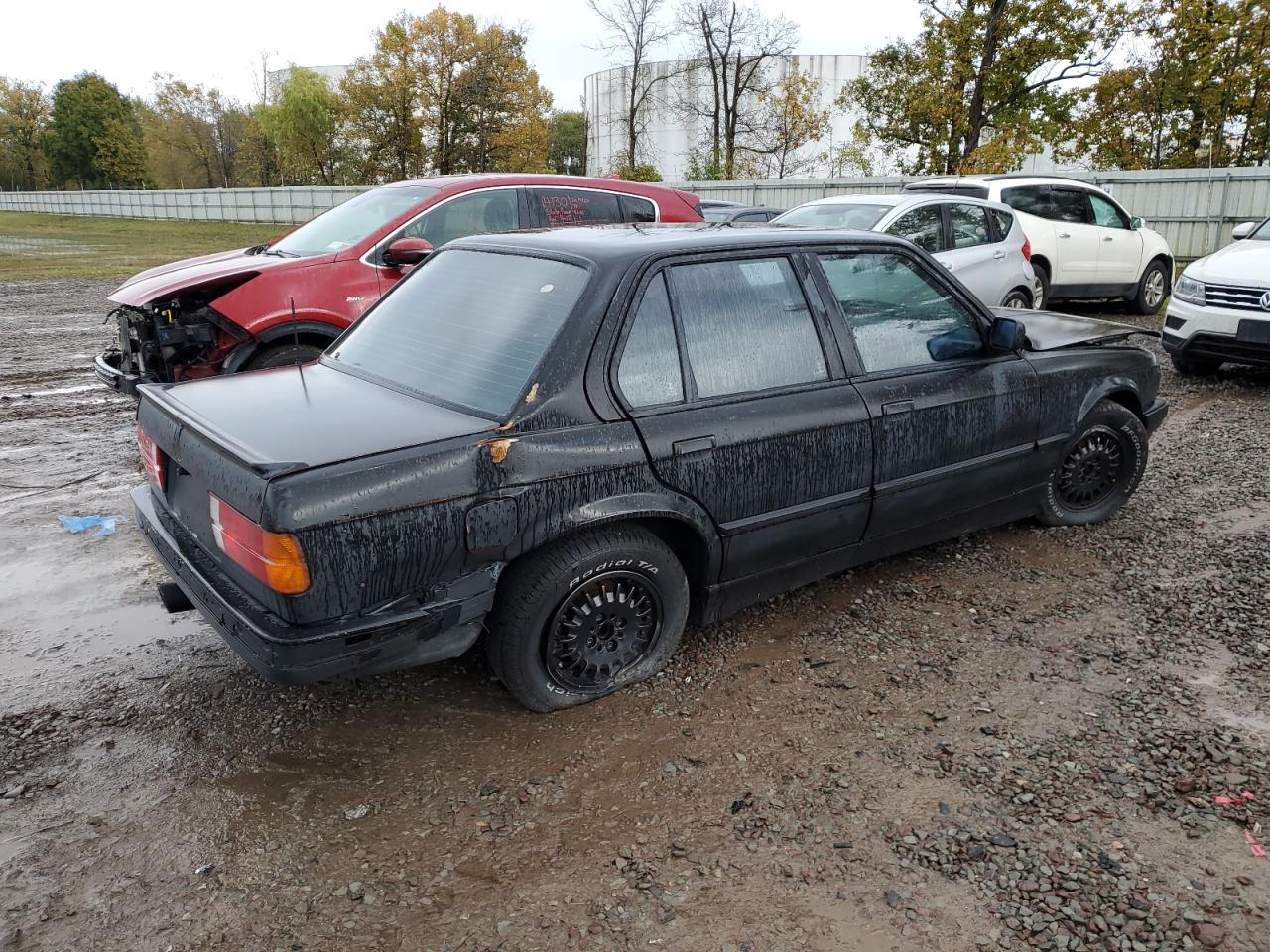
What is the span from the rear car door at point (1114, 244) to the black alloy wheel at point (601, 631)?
10.9 m

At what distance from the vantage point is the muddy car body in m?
2.75

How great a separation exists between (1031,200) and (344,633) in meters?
11.2

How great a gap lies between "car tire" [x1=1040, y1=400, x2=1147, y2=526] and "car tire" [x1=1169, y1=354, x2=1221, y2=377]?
442cm

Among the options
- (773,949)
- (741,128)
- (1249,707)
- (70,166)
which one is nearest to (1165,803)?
(1249,707)

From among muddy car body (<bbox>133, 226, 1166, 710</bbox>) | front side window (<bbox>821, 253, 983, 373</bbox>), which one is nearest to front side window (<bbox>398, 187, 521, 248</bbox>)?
muddy car body (<bbox>133, 226, 1166, 710</bbox>)

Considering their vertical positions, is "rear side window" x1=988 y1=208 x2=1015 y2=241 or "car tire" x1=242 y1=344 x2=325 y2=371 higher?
"rear side window" x1=988 y1=208 x2=1015 y2=241

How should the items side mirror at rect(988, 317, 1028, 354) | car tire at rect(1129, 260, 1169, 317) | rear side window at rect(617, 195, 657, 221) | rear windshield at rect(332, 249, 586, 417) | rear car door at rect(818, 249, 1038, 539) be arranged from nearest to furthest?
rear windshield at rect(332, 249, 586, 417)
rear car door at rect(818, 249, 1038, 539)
side mirror at rect(988, 317, 1028, 354)
rear side window at rect(617, 195, 657, 221)
car tire at rect(1129, 260, 1169, 317)

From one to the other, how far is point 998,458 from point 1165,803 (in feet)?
5.98

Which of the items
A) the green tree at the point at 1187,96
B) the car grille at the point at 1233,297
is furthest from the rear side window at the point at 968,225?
the green tree at the point at 1187,96

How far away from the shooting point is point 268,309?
250 inches

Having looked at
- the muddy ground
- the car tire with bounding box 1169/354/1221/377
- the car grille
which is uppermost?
the car grille

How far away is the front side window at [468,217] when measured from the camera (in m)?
7.07

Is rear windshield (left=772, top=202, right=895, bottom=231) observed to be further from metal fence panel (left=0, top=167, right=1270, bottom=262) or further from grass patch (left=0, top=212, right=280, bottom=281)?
grass patch (left=0, top=212, right=280, bottom=281)

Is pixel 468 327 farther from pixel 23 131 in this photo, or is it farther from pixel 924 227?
pixel 23 131
